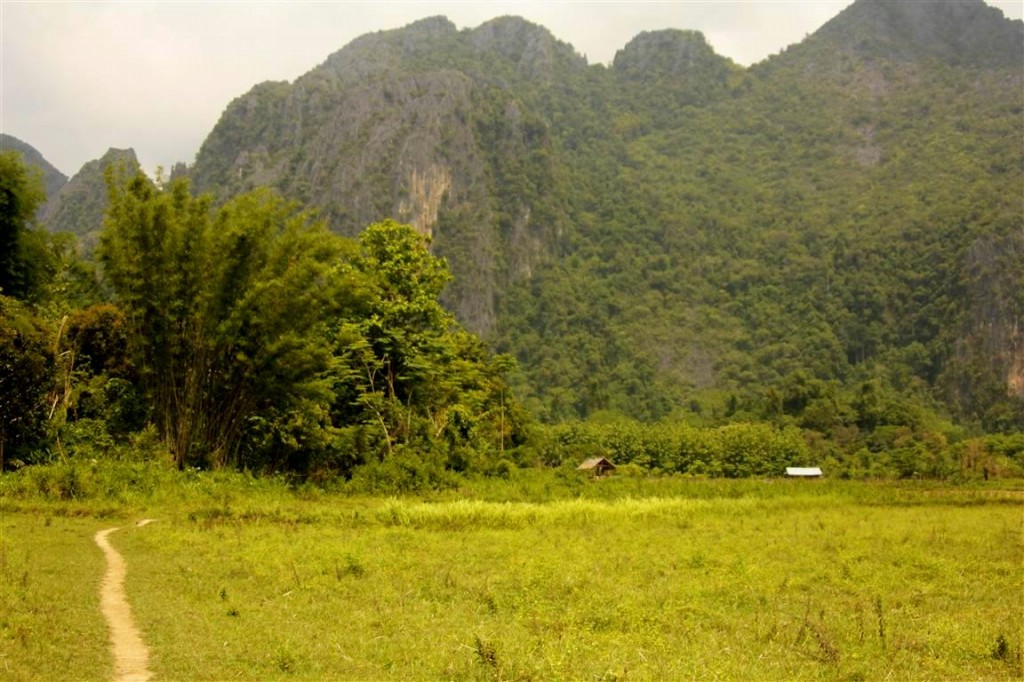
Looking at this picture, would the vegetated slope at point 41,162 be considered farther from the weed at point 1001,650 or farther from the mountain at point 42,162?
the weed at point 1001,650

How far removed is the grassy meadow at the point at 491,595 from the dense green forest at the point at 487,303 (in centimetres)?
497

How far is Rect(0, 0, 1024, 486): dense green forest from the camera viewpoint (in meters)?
22.2

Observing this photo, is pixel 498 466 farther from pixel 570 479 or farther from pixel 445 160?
pixel 445 160

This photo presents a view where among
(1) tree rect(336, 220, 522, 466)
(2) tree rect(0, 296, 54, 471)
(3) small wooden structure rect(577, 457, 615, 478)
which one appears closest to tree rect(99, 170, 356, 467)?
(2) tree rect(0, 296, 54, 471)

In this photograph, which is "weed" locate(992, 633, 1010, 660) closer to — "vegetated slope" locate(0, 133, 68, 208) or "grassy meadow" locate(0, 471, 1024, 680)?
"grassy meadow" locate(0, 471, 1024, 680)

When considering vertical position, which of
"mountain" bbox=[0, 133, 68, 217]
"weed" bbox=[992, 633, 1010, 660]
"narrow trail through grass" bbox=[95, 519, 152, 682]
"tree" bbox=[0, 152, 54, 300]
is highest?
"mountain" bbox=[0, 133, 68, 217]

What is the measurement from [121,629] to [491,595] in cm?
375

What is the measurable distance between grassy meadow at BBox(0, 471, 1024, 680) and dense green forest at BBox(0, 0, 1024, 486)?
4.97m

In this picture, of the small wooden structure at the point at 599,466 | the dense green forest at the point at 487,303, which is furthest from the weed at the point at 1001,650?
the small wooden structure at the point at 599,466

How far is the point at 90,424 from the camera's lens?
21.9 meters

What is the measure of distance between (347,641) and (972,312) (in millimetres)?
142195

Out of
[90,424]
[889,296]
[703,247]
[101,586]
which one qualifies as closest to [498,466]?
[90,424]

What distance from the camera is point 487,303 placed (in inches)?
5837

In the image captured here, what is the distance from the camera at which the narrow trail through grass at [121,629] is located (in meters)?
6.92
